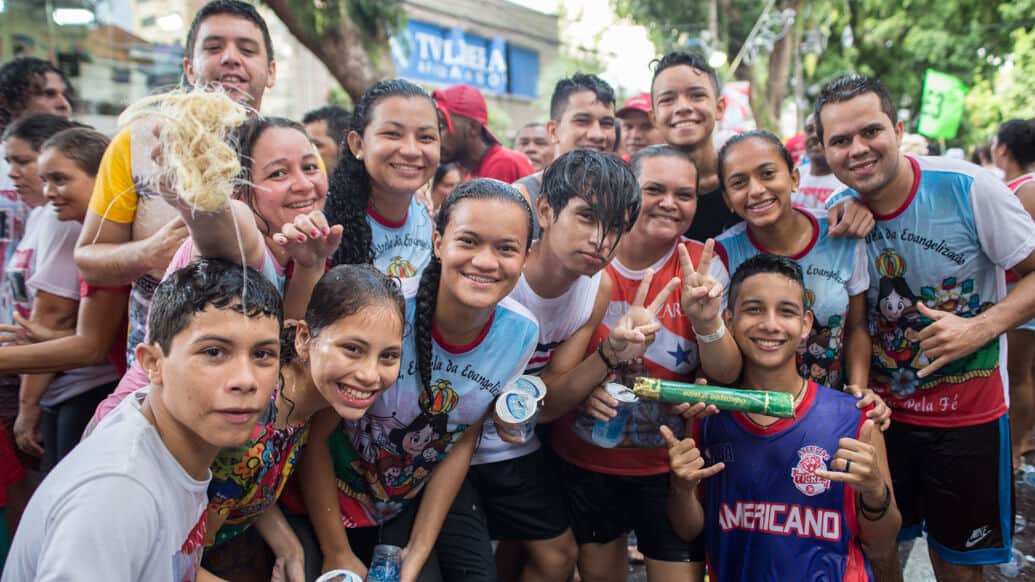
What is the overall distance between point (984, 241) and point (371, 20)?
6.41 metres

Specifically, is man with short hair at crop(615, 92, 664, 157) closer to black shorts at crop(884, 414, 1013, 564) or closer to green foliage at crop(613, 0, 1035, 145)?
black shorts at crop(884, 414, 1013, 564)

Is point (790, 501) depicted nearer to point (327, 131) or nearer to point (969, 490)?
point (969, 490)

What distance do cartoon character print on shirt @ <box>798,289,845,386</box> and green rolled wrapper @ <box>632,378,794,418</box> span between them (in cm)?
58

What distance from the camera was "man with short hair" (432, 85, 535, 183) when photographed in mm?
4617

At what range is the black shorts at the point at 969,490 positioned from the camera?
2.86 metres

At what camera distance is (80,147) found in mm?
2824

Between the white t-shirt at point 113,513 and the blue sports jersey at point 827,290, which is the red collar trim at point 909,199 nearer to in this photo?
the blue sports jersey at point 827,290

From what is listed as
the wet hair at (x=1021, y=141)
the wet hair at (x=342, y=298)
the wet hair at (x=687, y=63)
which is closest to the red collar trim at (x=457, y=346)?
the wet hair at (x=342, y=298)

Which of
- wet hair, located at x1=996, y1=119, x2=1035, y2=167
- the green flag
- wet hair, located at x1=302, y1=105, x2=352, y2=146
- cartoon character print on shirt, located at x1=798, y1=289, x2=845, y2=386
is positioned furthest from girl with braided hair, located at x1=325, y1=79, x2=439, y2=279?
the green flag

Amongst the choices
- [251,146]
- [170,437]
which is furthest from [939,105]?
[170,437]

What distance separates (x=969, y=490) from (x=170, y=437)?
3.08m

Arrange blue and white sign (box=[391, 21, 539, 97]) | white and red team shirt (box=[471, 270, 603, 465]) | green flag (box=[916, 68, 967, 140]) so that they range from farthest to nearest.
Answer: blue and white sign (box=[391, 21, 539, 97]) < green flag (box=[916, 68, 967, 140]) < white and red team shirt (box=[471, 270, 603, 465])

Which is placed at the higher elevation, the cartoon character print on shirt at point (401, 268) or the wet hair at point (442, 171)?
the wet hair at point (442, 171)

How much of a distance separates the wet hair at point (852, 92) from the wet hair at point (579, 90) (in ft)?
4.42
